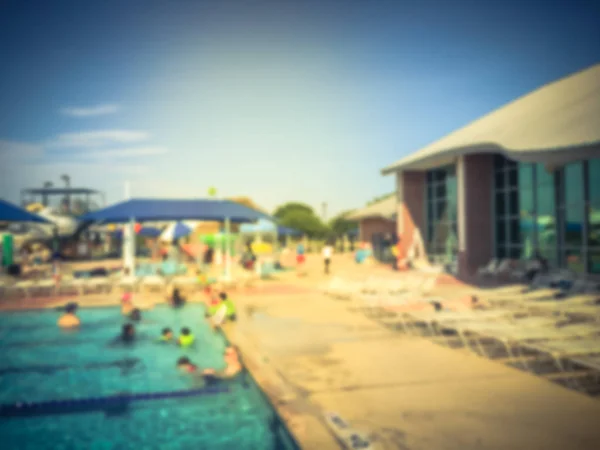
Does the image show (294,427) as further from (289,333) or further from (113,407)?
(289,333)

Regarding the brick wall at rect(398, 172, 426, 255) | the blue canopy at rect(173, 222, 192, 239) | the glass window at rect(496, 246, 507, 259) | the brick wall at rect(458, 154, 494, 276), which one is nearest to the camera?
the brick wall at rect(458, 154, 494, 276)

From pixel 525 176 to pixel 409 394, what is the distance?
14.1 metres

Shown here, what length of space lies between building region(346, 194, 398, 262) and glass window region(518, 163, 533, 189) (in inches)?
326

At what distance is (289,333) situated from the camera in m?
8.91

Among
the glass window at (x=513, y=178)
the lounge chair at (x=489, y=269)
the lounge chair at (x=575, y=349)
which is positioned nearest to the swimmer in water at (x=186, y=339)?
the lounge chair at (x=575, y=349)

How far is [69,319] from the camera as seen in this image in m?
11.4

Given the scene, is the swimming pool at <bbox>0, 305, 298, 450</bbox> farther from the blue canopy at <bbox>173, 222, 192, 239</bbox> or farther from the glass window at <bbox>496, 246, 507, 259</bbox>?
the blue canopy at <bbox>173, 222, 192, 239</bbox>

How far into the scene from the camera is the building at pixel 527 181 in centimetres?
1294

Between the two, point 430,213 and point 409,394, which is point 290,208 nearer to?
point 430,213

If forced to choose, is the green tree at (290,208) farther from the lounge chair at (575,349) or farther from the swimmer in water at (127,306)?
the lounge chair at (575,349)

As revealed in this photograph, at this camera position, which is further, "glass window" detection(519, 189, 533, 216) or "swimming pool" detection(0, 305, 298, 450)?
"glass window" detection(519, 189, 533, 216)

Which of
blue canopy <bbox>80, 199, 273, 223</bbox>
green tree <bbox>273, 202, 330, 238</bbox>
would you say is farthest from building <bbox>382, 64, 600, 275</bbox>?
green tree <bbox>273, 202, 330, 238</bbox>

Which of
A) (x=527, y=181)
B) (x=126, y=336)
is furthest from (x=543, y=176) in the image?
(x=126, y=336)

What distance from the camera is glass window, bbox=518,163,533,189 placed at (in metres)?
16.9
